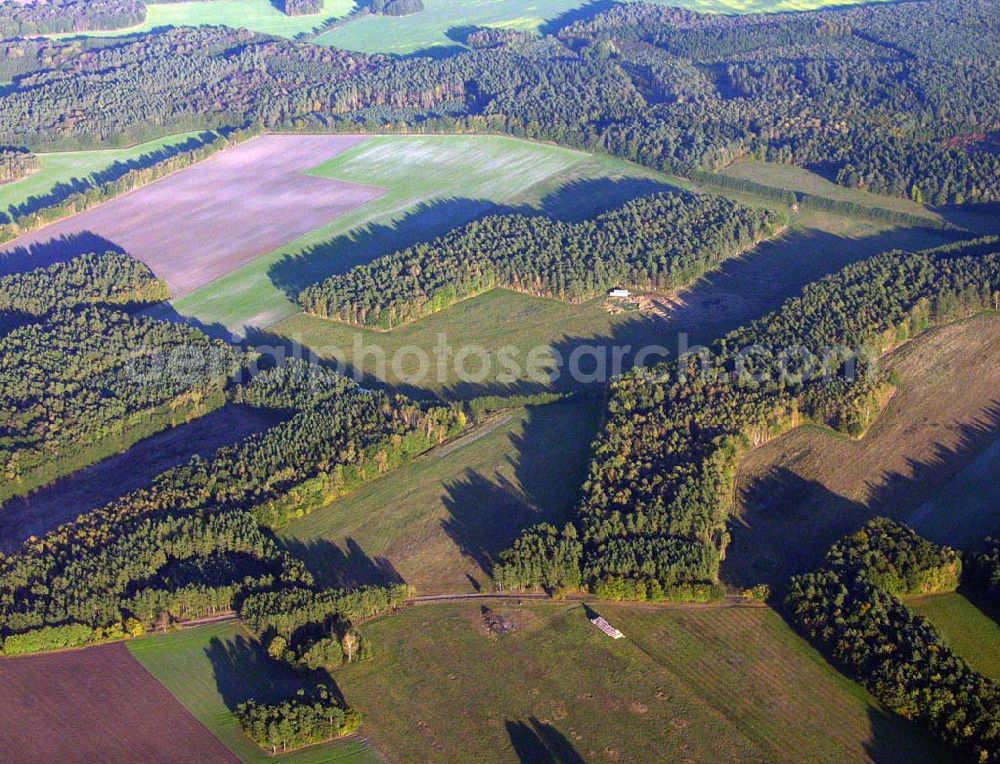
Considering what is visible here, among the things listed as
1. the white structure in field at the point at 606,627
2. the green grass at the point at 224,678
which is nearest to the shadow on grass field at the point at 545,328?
the white structure in field at the point at 606,627

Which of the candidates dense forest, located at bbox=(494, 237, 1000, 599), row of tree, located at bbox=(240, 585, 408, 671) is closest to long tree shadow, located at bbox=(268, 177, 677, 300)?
dense forest, located at bbox=(494, 237, 1000, 599)

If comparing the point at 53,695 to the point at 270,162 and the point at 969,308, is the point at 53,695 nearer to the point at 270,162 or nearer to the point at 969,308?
the point at 969,308

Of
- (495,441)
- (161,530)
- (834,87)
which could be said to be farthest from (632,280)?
(834,87)

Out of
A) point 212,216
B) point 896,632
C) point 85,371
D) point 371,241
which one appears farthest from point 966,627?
point 212,216

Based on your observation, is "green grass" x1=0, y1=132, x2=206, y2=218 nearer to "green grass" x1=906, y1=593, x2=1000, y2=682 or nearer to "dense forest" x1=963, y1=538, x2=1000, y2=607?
"green grass" x1=906, y1=593, x2=1000, y2=682

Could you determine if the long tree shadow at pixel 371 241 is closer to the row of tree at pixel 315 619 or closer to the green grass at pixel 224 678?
the row of tree at pixel 315 619

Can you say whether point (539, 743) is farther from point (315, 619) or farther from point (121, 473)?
point (121, 473)
